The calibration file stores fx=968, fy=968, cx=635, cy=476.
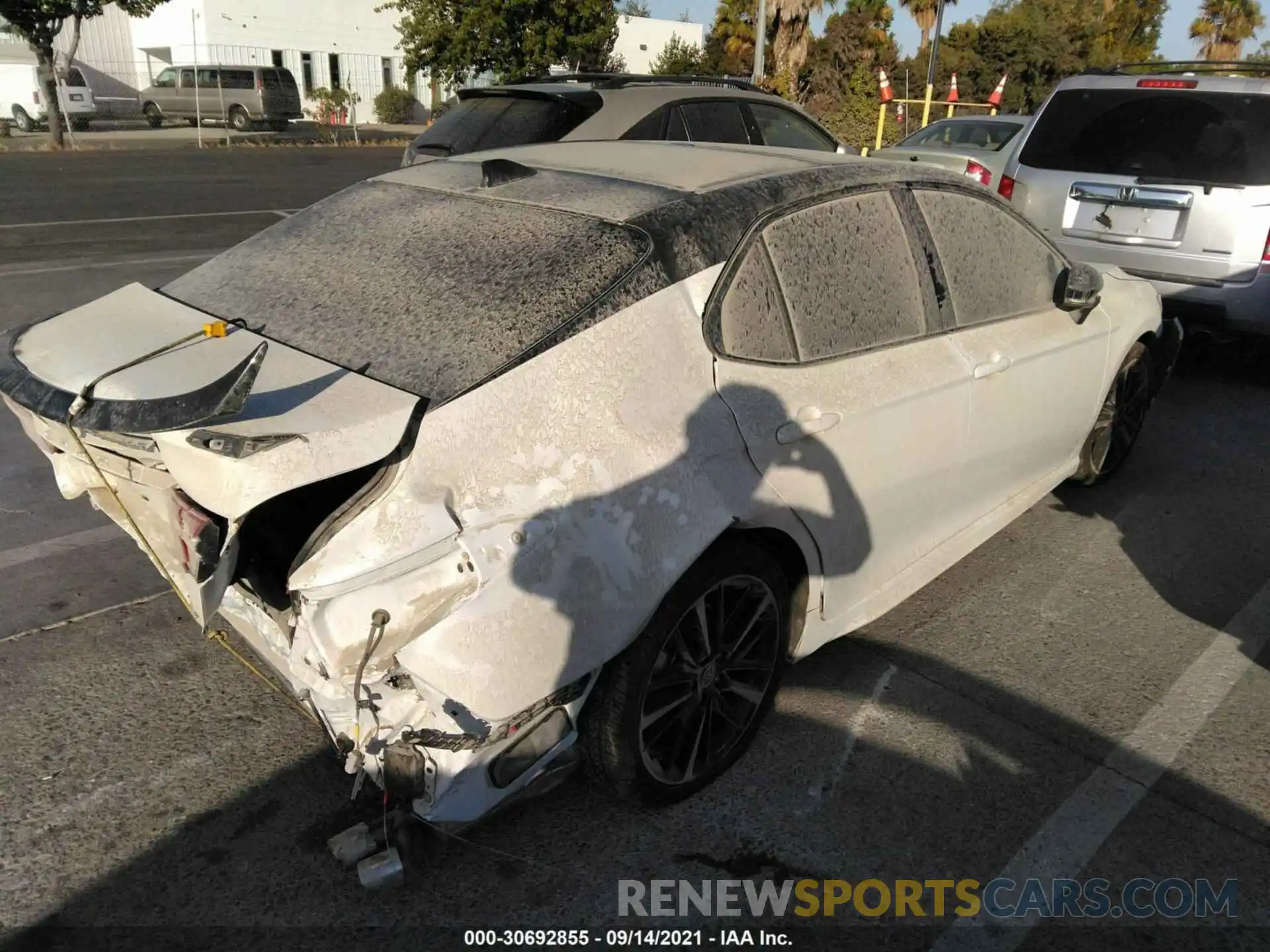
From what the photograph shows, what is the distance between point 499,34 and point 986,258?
73.5ft

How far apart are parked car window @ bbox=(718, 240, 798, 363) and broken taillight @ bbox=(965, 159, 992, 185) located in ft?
19.9

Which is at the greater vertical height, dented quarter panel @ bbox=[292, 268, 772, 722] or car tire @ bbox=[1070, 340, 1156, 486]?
dented quarter panel @ bbox=[292, 268, 772, 722]

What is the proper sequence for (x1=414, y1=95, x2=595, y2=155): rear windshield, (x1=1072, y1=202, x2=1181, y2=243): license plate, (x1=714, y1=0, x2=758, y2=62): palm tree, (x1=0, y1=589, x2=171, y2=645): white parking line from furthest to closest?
(x1=714, y1=0, x2=758, y2=62): palm tree, (x1=414, y1=95, x2=595, y2=155): rear windshield, (x1=1072, y1=202, x2=1181, y2=243): license plate, (x1=0, y1=589, x2=171, y2=645): white parking line

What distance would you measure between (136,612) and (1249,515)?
4.93 meters

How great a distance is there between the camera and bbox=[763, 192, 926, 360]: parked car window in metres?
2.81

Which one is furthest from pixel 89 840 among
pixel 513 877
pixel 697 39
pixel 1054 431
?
pixel 697 39

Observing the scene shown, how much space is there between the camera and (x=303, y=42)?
122 feet

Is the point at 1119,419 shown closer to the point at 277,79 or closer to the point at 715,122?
the point at 715,122

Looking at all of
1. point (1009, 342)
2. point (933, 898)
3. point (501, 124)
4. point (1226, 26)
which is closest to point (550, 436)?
point (933, 898)

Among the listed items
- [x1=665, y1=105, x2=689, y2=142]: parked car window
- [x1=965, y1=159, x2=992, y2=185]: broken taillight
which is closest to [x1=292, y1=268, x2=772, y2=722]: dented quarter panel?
[x1=665, y1=105, x2=689, y2=142]: parked car window

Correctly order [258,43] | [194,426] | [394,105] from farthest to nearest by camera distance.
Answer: [394,105], [258,43], [194,426]

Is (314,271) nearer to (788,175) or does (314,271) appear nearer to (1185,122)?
(788,175)

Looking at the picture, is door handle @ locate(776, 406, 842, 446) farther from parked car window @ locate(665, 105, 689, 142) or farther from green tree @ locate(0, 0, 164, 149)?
green tree @ locate(0, 0, 164, 149)

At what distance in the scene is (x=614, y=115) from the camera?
21.5 ft
